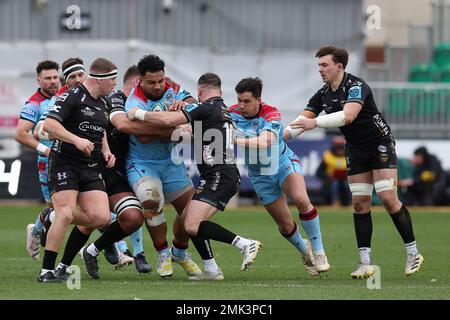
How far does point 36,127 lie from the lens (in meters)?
14.3

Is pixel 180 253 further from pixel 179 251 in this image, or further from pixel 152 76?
pixel 152 76

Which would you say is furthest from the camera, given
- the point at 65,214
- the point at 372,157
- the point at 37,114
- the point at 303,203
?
the point at 37,114

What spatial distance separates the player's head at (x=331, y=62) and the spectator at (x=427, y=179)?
15.3 meters

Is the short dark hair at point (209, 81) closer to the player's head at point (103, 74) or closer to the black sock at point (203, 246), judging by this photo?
the player's head at point (103, 74)

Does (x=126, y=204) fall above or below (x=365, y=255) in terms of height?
above

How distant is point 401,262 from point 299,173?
2.48 metres

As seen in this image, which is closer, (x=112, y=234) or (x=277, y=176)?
(x=112, y=234)

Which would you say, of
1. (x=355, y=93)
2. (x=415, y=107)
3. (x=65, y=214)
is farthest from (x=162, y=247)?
(x=415, y=107)

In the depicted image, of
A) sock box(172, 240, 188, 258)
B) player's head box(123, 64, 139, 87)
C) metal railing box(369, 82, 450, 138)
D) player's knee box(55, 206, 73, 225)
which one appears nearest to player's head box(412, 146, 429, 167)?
metal railing box(369, 82, 450, 138)

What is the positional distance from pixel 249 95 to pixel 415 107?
19.3 metres

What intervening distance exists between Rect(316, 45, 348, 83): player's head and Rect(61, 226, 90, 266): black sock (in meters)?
3.19

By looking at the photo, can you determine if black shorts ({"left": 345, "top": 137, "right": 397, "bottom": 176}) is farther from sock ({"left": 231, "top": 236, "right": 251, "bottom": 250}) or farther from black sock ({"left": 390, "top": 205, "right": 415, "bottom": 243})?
sock ({"left": 231, "top": 236, "right": 251, "bottom": 250})

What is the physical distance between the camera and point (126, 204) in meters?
12.5
